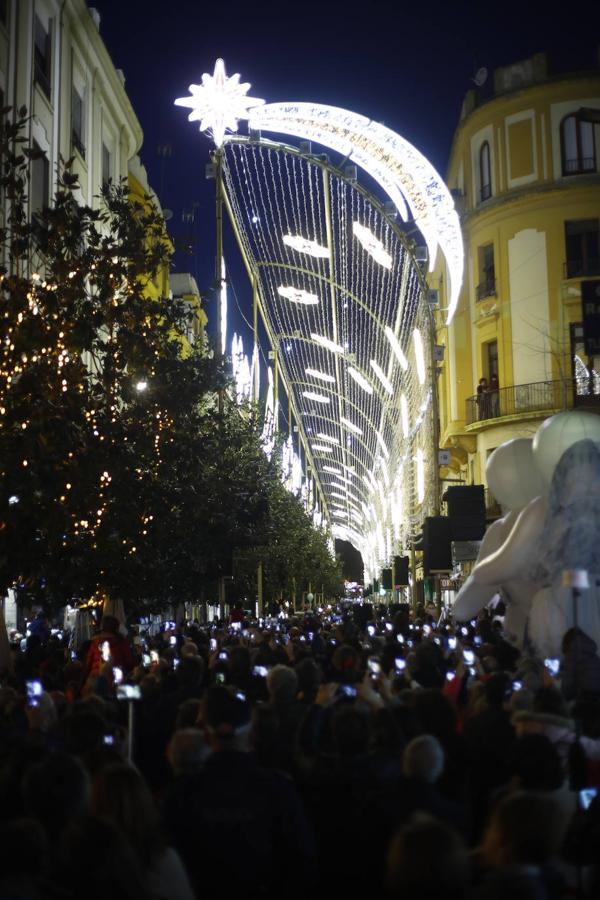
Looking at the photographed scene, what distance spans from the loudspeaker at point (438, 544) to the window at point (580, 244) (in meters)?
14.9

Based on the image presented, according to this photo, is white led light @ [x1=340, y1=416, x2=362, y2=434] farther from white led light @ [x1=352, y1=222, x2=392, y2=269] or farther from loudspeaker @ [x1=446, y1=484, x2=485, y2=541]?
loudspeaker @ [x1=446, y1=484, x2=485, y2=541]

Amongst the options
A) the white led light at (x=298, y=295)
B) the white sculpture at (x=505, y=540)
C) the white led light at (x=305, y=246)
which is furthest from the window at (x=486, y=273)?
the white sculpture at (x=505, y=540)

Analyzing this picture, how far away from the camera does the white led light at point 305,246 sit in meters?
46.2

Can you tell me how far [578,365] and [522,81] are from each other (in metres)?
10.6

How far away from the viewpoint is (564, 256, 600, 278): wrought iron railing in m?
40.1

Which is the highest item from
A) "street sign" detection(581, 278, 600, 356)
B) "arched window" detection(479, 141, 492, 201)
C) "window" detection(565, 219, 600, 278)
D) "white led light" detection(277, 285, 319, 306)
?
"arched window" detection(479, 141, 492, 201)

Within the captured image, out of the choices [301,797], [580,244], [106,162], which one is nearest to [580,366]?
[580,244]

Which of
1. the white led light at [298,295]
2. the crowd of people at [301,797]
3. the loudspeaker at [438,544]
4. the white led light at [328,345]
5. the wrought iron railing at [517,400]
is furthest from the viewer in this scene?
the white led light at [328,345]

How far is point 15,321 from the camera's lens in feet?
54.6

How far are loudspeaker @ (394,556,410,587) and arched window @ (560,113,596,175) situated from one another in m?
14.9

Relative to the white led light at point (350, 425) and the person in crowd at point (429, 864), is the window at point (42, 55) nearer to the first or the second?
the person in crowd at point (429, 864)

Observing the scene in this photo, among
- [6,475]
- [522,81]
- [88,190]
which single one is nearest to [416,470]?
→ [522,81]

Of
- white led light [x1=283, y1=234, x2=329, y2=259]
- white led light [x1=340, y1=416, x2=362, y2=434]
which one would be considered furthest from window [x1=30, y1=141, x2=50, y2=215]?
white led light [x1=340, y1=416, x2=362, y2=434]

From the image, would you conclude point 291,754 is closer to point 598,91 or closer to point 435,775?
point 435,775
